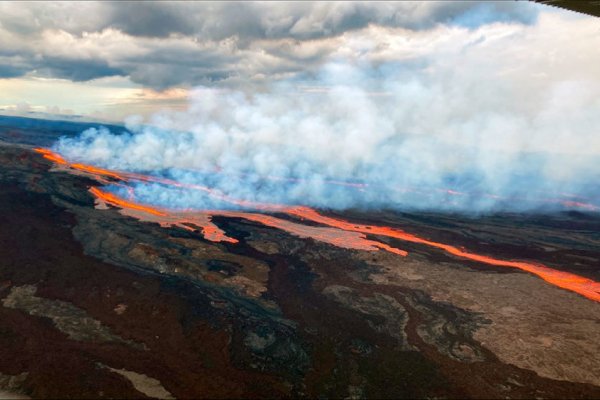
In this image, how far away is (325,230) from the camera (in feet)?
157

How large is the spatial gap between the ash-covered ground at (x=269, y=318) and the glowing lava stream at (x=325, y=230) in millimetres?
1891

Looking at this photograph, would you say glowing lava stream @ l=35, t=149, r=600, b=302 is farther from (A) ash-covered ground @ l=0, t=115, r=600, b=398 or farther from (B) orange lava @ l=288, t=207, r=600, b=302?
(A) ash-covered ground @ l=0, t=115, r=600, b=398

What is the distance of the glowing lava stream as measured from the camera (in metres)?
36.0

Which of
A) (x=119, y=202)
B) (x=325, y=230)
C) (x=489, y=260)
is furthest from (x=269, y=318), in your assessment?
(x=119, y=202)

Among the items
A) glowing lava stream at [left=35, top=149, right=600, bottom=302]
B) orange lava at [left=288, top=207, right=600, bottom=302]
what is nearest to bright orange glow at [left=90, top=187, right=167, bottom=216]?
glowing lava stream at [left=35, top=149, right=600, bottom=302]

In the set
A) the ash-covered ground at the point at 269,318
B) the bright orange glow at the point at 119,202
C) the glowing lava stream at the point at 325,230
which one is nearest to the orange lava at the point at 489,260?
the glowing lava stream at the point at 325,230

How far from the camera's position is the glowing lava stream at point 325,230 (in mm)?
36034

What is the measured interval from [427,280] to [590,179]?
10868 cm

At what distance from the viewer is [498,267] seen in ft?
125

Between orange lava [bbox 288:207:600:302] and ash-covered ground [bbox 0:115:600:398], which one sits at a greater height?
orange lava [bbox 288:207:600:302]

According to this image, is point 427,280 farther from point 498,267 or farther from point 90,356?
point 90,356

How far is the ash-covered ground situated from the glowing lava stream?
1.89 metres

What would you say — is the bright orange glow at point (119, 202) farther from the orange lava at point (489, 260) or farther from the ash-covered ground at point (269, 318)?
the orange lava at point (489, 260)

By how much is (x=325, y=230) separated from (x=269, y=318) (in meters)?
23.3
